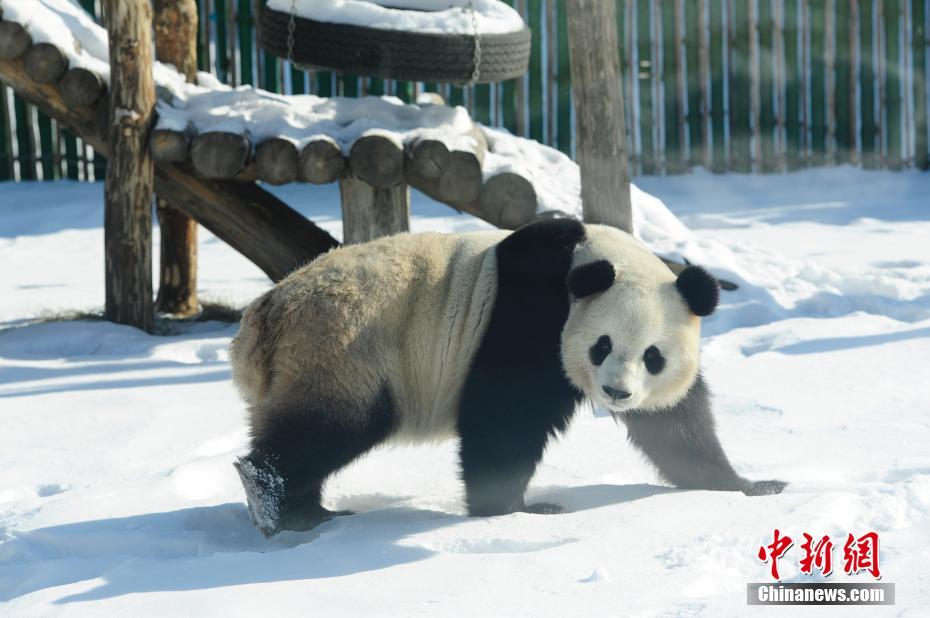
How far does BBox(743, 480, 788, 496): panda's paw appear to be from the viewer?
328 centimetres

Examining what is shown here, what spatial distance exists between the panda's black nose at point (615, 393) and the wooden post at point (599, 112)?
2.33 meters

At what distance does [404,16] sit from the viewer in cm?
553

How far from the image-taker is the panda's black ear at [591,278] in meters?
2.98

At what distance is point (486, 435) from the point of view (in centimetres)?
313

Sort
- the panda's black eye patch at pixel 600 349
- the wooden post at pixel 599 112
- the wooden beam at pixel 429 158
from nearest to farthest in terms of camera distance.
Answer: the panda's black eye patch at pixel 600 349
the wooden post at pixel 599 112
the wooden beam at pixel 429 158

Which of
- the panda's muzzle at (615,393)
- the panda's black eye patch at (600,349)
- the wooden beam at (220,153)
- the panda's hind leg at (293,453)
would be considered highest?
the wooden beam at (220,153)

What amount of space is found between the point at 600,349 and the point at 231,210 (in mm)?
3258

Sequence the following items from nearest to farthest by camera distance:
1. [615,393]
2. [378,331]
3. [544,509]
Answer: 1. [615,393]
2. [378,331]
3. [544,509]

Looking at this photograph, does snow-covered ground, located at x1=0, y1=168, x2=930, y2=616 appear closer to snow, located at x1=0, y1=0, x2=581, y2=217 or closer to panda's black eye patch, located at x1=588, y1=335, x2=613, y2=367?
panda's black eye patch, located at x1=588, y1=335, x2=613, y2=367

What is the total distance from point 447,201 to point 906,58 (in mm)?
A: 6074

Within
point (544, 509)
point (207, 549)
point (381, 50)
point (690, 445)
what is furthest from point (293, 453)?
point (381, 50)

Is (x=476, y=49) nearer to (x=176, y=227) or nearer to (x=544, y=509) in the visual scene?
(x=176, y=227)

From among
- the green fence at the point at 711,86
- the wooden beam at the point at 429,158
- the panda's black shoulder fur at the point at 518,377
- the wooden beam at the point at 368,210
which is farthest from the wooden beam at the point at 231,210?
the green fence at the point at 711,86

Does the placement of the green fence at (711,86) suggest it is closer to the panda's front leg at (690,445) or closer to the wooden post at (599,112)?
the wooden post at (599,112)
